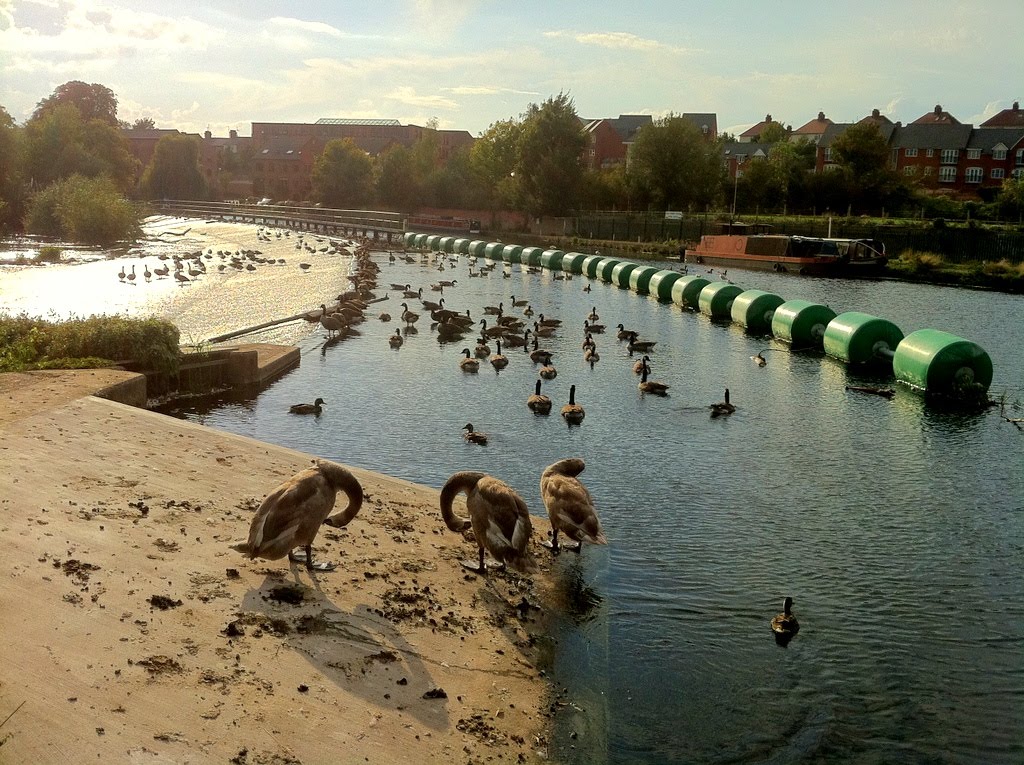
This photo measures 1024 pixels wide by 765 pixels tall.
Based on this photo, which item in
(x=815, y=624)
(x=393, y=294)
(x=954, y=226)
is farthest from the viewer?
(x=954, y=226)

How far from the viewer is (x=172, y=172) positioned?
145750 millimetres

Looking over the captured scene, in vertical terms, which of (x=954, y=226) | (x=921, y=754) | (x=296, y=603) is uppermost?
(x=954, y=226)

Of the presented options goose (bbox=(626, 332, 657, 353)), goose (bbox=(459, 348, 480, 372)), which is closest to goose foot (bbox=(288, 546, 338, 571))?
goose (bbox=(459, 348, 480, 372))

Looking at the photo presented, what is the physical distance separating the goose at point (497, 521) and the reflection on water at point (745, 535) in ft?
3.26

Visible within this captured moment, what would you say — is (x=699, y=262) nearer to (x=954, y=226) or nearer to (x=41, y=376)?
(x=954, y=226)

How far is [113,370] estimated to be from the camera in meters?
20.2

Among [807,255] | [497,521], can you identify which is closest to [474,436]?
[497,521]

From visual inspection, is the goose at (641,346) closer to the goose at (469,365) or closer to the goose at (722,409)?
the goose at (469,365)

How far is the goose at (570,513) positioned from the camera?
12352 mm

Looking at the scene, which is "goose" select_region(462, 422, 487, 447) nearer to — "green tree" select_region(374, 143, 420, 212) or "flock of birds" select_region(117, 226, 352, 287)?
"flock of birds" select_region(117, 226, 352, 287)

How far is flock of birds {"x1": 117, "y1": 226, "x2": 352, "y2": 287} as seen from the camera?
173 ft

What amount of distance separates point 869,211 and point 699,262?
25552 millimetres

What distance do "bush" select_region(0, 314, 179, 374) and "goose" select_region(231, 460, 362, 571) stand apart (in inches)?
464

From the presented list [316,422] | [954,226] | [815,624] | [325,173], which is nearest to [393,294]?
[316,422]
